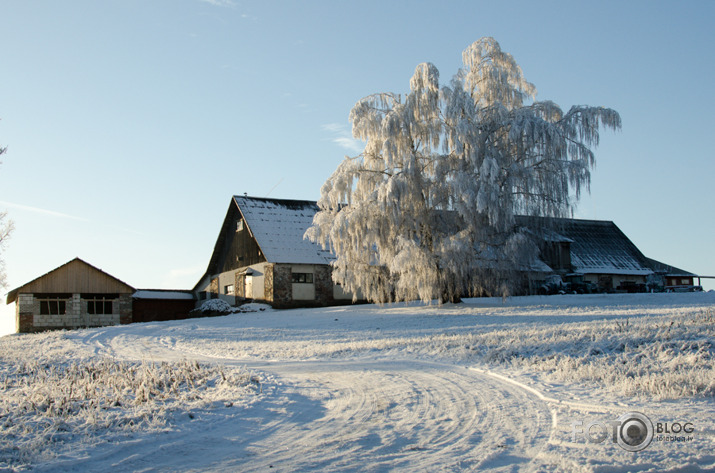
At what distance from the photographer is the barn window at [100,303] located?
39625mm

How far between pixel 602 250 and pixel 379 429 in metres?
44.3

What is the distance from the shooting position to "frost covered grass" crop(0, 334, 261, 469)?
6270 mm

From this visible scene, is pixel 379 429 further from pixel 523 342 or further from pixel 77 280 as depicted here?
pixel 77 280

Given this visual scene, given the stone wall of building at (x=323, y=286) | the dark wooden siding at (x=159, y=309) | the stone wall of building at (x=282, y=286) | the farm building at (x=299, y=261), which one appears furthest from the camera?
the dark wooden siding at (x=159, y=309)

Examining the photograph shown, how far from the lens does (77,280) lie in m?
39.3

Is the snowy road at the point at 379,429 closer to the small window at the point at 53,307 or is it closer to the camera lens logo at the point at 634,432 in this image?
the camera lens logo at the point at 634,432

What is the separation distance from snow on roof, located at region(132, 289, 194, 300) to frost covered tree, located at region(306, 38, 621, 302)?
2004cm

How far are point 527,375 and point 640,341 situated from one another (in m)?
3.51

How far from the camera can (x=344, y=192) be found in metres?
27.5

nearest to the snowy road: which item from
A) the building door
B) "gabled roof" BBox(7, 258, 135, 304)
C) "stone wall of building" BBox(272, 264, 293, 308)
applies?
"stone wall of building" BBox(272, 264, 293, 308)

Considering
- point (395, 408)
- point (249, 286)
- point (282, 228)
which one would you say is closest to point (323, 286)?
point (282, 228)

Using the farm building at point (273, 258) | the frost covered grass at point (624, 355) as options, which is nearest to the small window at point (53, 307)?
the farm building at point (273, 258)

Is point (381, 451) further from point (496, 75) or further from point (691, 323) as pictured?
point (496, 75)

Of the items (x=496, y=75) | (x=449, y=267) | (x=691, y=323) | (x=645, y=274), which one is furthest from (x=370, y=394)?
(x=645, y=274)
